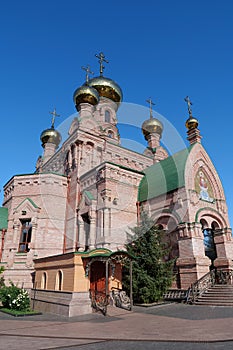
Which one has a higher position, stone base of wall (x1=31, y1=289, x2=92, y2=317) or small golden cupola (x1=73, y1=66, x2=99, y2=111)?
small golden cupola (x1=73, y1=66, x2=99, y2=111)

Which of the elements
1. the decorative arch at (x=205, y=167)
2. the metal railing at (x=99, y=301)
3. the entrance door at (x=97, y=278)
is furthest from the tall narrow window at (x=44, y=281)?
the decorative arch at (x=205, y=167)

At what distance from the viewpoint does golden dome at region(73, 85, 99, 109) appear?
23.2 meters

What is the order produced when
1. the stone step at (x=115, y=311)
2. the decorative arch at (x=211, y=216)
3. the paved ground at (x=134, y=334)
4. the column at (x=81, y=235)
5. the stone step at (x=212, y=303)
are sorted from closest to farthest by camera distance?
the paved ground at (x=134, y=334), the stone step at (x=115, y=311), the stone step at (x=212, y=303), the decorative arch at (x=211, y=216), the column at (x=81, y=235)

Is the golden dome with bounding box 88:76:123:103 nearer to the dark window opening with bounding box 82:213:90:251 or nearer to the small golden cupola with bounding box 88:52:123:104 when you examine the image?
the small golden cupola with bounding box 88:52:123:104

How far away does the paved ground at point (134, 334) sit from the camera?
522 cm

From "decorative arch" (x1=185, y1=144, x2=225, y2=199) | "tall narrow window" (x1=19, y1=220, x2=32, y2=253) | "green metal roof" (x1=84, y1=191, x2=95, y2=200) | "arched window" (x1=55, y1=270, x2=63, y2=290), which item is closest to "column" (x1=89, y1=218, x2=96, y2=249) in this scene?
"green metal roof" (x1=84, y1=191, x2=95, y2=200)

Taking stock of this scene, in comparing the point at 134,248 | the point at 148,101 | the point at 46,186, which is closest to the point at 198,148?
the point at 134,248

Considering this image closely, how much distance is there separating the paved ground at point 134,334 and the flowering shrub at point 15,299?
10.3ft

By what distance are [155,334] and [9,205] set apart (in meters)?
15.0

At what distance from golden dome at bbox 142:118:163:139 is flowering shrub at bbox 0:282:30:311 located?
23.2 metres

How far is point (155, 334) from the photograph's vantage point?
626 centimetres

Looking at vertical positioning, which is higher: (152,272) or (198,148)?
(198,148)

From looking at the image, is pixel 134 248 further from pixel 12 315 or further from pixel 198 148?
pixel 198 148

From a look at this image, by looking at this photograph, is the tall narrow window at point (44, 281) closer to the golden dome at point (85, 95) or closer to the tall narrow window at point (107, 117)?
the golden dome at point (85, 95)
